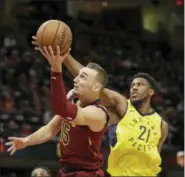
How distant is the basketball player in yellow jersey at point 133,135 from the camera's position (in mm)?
6254

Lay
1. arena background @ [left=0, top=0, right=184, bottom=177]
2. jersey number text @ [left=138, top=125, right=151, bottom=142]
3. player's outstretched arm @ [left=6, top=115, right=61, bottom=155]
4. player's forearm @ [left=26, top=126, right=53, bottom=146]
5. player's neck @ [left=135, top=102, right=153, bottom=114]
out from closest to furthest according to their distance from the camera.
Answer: player's outstretched arm @ [left=6, top=115, right=61, bottom=155]
player's forearm @ [left=26, top=126, right=53, bottom=146]
jersey number text @ [left=138, top=125, right=151, bottom=142]
player's neck @ [left=135, top=102, right=153, bottom=114]
arena background @ [left=0, top=0, right=184, bottom=177]

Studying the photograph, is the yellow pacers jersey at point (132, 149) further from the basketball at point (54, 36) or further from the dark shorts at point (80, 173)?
the basketball at point (54, 36)

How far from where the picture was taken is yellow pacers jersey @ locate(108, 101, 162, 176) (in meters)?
6.25

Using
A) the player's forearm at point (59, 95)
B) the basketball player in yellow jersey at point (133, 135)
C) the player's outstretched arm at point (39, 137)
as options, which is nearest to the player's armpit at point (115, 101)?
the basketball player in yellow jersey at point (133, 135)

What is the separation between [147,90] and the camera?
21.3ft

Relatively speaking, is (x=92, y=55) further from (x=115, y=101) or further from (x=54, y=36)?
(x=54, y=36)

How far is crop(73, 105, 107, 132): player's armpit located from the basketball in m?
0.51

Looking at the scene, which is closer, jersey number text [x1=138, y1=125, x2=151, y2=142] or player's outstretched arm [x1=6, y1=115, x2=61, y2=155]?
player's outstretched arm [x1=6, y1=115, x2=61, y2=155]

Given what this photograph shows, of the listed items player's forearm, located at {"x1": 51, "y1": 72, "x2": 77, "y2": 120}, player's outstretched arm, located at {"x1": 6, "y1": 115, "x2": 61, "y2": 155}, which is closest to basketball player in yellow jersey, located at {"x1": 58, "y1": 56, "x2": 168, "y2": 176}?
player's outstretched arm, located at {"x1": 6, "y1": 115, "x2": 61, "y2": 155}

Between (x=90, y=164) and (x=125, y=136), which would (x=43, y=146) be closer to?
(x=125, y=136)

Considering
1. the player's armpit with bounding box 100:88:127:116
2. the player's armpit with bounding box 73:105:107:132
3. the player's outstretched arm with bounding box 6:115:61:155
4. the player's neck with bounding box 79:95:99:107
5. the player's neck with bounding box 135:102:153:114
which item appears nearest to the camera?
the player's armpit with bounding box 73:105:107:132

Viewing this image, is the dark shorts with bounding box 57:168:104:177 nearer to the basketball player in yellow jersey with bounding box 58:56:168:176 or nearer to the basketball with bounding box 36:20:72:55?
the basketball player in yellow jersey with bounding box 58:56:168:176

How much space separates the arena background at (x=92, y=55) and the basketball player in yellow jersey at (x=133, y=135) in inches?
183

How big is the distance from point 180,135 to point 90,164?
9.65m
